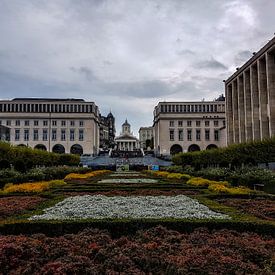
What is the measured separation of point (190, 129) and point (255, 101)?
55.6m

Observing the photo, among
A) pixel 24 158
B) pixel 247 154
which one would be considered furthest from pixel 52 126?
pixel 247 154

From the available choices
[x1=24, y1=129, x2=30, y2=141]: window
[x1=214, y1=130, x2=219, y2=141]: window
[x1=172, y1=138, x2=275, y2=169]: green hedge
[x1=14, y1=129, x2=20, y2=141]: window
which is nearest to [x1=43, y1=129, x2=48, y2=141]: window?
[x1=24, y1=129, x2=30, y2=141]: window

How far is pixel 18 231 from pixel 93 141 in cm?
9219

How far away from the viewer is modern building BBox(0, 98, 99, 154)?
96.2 metres

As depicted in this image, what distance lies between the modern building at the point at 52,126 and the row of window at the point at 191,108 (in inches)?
837

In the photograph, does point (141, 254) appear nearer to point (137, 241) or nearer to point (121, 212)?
point (137, 241)

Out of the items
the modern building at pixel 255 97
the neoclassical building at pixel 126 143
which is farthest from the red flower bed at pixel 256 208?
the neoclassical building at pixel 126 143

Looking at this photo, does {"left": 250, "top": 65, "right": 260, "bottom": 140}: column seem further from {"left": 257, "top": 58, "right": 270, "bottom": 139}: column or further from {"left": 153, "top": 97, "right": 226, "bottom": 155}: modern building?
{"left": 153, "top": 97, "right": 226, "bottom": 155}: modern building

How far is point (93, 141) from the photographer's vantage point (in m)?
98.0

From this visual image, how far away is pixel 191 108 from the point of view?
4045 inches

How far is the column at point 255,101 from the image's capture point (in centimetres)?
4400

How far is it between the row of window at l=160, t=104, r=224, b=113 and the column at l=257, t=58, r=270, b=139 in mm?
58326

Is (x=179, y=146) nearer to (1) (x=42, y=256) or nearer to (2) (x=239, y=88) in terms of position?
(2) (x=239, y=88)

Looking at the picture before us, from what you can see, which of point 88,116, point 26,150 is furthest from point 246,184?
point 88,116
